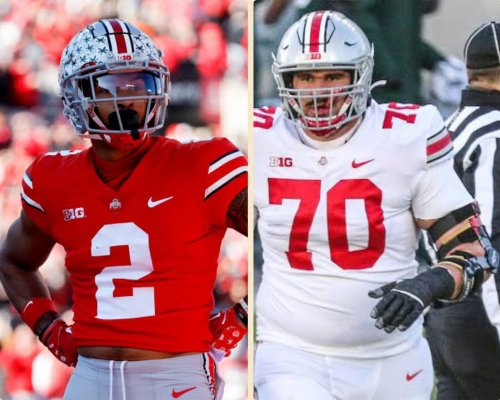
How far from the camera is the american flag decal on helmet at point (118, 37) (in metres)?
1.91

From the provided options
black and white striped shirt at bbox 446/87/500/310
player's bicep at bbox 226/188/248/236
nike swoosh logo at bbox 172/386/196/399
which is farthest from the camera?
black and white striped shirt at bbox 446/87/500/310

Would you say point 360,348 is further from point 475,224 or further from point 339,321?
point 475,224

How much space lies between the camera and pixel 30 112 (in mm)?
2402

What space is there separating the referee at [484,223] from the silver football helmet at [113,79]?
2.60ft

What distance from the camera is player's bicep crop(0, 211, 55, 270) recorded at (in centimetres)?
205

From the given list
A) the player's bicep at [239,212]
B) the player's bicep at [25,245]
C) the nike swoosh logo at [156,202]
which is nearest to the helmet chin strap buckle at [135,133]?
the nike swoosh logo at [156,202]

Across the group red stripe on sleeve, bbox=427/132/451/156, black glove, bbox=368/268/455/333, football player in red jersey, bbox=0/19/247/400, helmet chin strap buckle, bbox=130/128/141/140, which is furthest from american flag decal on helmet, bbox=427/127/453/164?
helmet chin strap buckle, bbox=130/128/141/140

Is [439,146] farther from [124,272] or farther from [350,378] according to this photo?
[124,272]

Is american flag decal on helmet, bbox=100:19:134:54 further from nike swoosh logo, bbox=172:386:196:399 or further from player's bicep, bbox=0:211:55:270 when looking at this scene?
nike swoosh logo, bbox=172:386:196:399

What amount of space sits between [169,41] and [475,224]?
3.23 ft

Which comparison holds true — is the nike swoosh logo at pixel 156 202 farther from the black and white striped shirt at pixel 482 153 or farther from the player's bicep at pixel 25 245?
the black and white striped shirt at pixel 482 153

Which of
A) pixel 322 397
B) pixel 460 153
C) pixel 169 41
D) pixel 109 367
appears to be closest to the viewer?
pixel 109 367

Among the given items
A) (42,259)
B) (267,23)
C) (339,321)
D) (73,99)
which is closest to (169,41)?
(267,23)

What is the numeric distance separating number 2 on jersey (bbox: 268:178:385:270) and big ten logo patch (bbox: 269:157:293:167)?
0.14 ft
